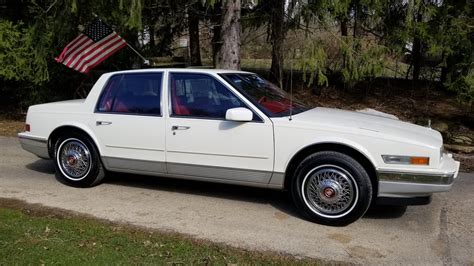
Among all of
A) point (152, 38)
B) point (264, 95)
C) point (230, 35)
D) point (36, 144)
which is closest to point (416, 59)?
point (230, 35)

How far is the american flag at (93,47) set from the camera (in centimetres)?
932

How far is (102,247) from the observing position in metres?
4.23

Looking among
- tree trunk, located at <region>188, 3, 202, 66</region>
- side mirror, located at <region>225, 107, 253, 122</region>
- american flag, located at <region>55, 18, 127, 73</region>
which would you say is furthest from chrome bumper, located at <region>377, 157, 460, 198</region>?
tree trunk, located at <region>188, 3, 202, 66</region>

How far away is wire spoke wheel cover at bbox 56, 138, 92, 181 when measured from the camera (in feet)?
20.5

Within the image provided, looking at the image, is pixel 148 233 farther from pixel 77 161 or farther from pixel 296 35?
pixel 296 35

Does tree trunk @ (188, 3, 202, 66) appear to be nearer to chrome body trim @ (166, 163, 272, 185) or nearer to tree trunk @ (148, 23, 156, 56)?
A: tree trunk @ (148, 23, 156, 56)

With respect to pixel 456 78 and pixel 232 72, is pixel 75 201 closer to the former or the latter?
pixel 232 72

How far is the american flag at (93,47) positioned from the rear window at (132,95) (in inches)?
128

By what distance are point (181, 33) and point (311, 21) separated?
5.53 meters

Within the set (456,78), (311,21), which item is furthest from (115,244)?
(456,78)

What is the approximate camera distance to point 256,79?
6160 mm

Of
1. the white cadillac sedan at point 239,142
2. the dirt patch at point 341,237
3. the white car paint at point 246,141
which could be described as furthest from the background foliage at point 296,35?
the dirt patch at point 341,237

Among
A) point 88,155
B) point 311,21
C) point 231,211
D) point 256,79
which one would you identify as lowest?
point 231,211

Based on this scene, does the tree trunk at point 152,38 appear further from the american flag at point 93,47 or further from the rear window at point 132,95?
the rear window at point 132,95
